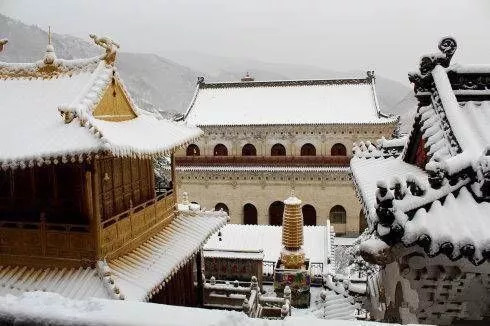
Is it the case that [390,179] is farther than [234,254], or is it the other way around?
[234,254]

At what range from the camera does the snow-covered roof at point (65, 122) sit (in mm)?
6957

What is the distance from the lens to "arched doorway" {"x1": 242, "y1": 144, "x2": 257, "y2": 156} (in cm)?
2961

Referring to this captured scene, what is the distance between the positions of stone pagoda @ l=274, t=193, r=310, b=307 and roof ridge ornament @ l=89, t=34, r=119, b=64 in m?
10.3

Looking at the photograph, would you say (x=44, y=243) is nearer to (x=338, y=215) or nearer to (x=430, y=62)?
(x=430, y=62)

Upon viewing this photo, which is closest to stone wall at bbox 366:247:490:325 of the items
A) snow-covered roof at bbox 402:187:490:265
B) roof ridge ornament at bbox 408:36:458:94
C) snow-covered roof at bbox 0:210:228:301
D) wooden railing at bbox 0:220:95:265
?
snow-covered roof at bbox 402:187:490:265

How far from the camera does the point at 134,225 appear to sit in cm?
902

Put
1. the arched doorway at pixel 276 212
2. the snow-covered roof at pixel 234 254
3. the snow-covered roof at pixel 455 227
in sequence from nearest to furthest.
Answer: the snow-covered roof at pixel 455 227, the snow-covered roof at pixel 234 254, the arched doorway at pixel 276 212

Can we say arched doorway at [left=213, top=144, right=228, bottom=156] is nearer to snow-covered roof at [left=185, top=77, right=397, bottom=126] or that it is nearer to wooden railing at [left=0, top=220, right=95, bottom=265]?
snow-covered roof at [left=185, top=77, right=397, bottom=126]

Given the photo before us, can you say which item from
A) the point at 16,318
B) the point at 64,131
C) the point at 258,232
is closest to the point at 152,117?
the point at 64,131

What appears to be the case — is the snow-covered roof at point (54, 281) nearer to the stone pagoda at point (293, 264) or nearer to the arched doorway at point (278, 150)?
the stone pagoda at point (293, 264)

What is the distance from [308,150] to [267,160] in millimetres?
2771

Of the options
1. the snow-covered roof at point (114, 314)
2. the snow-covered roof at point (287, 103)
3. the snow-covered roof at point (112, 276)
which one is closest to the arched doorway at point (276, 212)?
the snow-covered roof at point (287, 103)

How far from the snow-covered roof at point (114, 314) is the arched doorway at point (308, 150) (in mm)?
26924

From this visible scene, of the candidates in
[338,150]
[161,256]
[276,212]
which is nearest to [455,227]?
[161,256]
